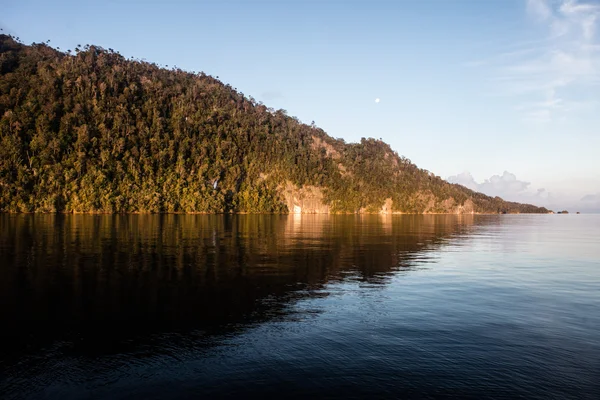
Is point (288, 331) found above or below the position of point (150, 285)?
below

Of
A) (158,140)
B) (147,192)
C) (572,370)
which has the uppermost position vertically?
(158,140)

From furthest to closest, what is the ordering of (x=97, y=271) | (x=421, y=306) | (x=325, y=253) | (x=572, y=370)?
(x=325, y=253)
(x=97, y=271)
(x=421, y=306)
(x=572, y=370)

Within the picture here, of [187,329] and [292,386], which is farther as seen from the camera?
[187,329]

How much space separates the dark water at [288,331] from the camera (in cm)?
1173

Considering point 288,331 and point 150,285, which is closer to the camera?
point 288,331

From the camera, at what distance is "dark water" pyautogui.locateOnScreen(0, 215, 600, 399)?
11.7m

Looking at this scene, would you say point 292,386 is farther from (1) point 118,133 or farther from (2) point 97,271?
(1) point 118,133

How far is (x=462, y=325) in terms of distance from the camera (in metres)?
17.9

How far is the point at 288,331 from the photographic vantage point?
16219 millimetres

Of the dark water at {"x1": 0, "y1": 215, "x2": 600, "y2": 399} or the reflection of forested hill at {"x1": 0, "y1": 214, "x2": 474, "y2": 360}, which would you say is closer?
the dark water at {"x1": 0, "y1": 215, "x2": 600, "y2": 399}

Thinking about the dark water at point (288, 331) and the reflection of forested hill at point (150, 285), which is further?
the reflection of forested hill at point (150, 285)

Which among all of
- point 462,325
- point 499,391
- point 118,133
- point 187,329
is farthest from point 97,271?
point 118,133

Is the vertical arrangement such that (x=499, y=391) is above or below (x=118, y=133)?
below

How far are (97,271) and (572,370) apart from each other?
28316 millimetres
